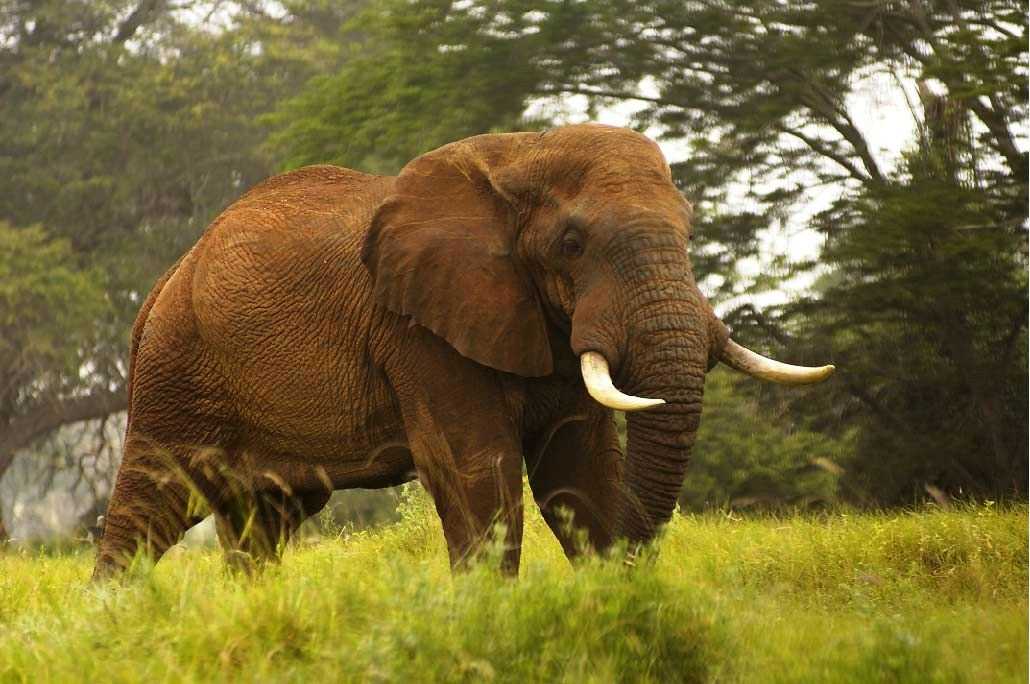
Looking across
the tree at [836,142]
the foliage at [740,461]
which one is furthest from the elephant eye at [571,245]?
the foliage at [740,461]

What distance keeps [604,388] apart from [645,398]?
0.15 metres

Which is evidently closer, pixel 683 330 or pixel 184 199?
pixel 683 330

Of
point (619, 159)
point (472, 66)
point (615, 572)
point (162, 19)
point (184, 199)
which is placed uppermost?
point (619, 159)

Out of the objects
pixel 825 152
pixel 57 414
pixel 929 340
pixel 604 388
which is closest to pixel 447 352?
pixel 604 388

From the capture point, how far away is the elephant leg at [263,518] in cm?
752

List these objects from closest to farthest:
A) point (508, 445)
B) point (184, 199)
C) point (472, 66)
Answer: point (508, 445), point (472, 66), point (184, 199)

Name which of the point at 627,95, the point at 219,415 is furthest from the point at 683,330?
the point at 627,95

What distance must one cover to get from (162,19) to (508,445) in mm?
18089

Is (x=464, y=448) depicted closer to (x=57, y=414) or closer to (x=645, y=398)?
(x=645, y=398)

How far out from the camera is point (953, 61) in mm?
12328

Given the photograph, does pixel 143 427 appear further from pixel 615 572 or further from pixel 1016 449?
pixel 1016 449

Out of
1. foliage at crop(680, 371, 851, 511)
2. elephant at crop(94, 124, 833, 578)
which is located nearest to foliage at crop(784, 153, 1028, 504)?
foliage at crop(680, 371, 851, 511)

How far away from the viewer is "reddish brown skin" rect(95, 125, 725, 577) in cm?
593

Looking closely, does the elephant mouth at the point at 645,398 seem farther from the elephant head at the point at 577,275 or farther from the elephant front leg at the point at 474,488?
the elephant front leg at the point at 474,488
